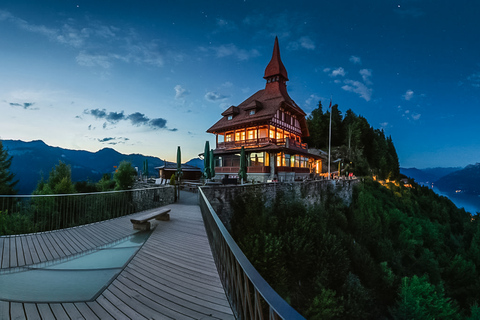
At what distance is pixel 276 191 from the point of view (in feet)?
51.9

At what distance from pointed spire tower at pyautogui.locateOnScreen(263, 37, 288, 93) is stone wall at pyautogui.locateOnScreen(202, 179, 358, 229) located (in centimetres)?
1595

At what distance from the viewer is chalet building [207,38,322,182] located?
2447 centimetres

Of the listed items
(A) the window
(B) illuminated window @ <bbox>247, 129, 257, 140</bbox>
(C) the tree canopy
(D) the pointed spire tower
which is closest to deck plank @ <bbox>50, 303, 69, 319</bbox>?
(A) the window

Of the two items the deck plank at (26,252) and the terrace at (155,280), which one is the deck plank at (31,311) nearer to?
the terrace at (155,280)

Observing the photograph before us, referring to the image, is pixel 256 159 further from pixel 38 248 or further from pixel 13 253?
pixel 13 253

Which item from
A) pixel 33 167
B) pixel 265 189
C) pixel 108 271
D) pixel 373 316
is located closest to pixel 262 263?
pixel 265 189

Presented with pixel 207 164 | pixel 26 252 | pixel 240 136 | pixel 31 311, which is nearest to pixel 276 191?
pixel 207 164

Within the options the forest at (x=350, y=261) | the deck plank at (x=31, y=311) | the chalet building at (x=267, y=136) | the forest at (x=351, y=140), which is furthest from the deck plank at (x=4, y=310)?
the forest at (x=351, y=140)

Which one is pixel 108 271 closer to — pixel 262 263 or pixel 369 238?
pixel 262 263

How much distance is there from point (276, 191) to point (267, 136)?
1150cm

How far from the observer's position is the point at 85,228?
696cm

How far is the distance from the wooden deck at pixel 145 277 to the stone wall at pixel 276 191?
4.84 metres

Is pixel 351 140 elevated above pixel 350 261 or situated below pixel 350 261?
above

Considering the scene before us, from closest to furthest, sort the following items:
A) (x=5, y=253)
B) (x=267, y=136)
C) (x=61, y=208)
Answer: (x=5, y=253) → (x=61, y=208) → (x=267, y=136)
